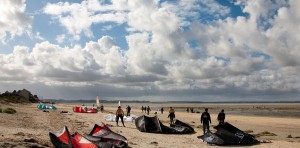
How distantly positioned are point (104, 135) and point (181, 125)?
928 centimetres

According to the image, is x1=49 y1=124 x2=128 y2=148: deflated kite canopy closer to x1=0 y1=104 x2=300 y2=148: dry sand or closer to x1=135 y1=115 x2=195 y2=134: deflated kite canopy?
x1=0 y1=104 x2=300 y2=148: dry sand

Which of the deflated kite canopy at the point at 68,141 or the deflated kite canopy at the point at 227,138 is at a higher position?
the deflated kite canopy at the point at 68,141

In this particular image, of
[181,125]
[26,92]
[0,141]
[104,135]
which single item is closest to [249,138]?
[181,125]

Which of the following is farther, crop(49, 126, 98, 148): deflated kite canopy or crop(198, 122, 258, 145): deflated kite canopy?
crop(198, 122, 258, 145): deflated kite canopy

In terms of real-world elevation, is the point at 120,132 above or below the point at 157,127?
below

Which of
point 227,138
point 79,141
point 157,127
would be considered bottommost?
point 227,138

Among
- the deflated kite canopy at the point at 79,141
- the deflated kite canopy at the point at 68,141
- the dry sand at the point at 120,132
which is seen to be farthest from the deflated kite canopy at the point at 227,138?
the deflated kite canopy at the point at 68,141

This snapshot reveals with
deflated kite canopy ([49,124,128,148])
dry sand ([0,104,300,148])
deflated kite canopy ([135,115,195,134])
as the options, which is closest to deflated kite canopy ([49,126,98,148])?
deflated kite canopy ([49,124,128,148])

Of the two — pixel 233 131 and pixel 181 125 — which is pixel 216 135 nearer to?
pixel 233 131

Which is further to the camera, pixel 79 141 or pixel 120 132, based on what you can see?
pixel 120 132

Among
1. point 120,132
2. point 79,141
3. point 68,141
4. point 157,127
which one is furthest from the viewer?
point 157,127

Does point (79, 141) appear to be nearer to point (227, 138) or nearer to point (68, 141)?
point (68, 141)

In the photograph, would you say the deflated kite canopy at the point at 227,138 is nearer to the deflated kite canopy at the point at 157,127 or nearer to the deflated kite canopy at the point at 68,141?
the deflated kite canopy at the point at 157,127

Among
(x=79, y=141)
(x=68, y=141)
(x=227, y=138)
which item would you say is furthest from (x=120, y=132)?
(x=68, y=141)
